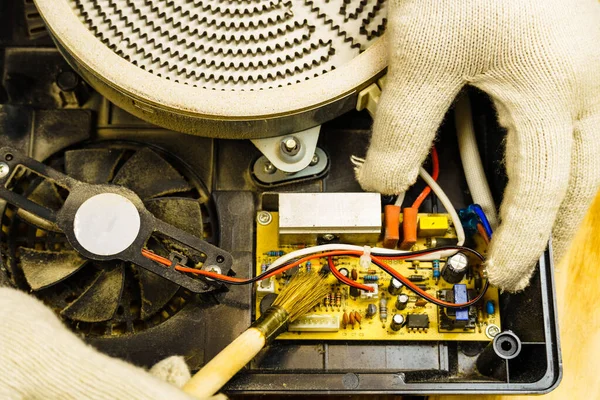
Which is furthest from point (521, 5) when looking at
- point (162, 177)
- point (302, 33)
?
point (162, 177)

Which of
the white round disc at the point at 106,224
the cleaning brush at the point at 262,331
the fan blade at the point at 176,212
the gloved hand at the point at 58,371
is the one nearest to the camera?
the gloved hand at the point at 58,371

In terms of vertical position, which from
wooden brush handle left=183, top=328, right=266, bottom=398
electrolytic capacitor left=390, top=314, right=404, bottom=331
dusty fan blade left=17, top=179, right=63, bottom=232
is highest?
dusty fan blade left=17, top=179, right=63, bottom=232

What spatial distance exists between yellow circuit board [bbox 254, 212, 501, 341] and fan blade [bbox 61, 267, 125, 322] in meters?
0.25

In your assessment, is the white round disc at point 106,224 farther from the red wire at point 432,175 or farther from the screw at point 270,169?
the red wire at point 432,175

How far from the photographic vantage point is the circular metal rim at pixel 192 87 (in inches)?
44.5

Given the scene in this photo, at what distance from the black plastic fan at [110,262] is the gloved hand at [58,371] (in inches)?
9.0

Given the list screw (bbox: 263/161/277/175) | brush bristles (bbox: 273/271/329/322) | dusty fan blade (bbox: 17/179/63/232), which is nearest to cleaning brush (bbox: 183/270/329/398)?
brush bristles (bbox: 273/271/329/322)

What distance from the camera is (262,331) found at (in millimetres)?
1130

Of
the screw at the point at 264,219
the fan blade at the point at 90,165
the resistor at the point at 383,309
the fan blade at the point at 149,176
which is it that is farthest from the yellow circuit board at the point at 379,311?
the fan blade at the point at 90,165

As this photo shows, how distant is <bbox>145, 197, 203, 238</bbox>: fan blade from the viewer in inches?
49.7

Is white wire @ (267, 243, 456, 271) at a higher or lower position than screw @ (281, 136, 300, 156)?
lower

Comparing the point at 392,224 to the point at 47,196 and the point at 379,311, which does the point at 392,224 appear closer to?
the point at 379,311

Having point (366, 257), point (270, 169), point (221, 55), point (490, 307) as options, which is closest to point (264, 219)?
point (270, 169)

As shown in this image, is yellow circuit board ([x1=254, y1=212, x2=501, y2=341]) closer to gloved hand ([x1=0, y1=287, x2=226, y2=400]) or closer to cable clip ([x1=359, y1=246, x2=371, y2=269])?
cable clip ([x1=359, y1=246, x2=371, y2=269])
